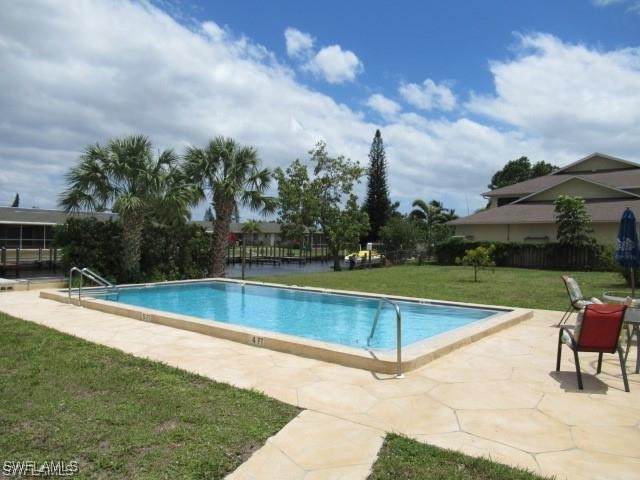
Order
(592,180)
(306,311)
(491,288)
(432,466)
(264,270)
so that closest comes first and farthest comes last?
(432,466) < (306,311) < (491,288) < (264,270) < (592,180)

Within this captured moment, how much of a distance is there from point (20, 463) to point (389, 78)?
→ 761 inches

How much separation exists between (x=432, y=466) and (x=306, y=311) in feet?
30.2

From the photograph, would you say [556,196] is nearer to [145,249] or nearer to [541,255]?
[541,255]

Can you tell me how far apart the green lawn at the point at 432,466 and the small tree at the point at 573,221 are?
82.5 feet

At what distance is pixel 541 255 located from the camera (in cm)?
2716

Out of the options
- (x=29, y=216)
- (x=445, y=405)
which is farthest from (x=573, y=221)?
(x=29, y=216)

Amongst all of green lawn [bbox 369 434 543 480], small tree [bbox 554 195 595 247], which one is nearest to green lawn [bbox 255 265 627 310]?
small tree [bbox 554 195 595 247]

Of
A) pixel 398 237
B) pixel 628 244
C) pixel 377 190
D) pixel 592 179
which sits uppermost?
pixel 377 190

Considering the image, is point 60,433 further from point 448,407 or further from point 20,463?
point 448,407

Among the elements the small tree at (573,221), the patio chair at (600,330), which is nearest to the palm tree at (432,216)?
the small tree at (573,221)

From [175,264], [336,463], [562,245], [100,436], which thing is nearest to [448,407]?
[336,463]

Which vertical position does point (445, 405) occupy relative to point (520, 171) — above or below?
below

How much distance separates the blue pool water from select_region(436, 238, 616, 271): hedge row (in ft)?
52.5

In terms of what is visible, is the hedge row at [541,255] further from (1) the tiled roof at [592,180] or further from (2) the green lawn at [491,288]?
(1) the tiled roof at [592,180]
